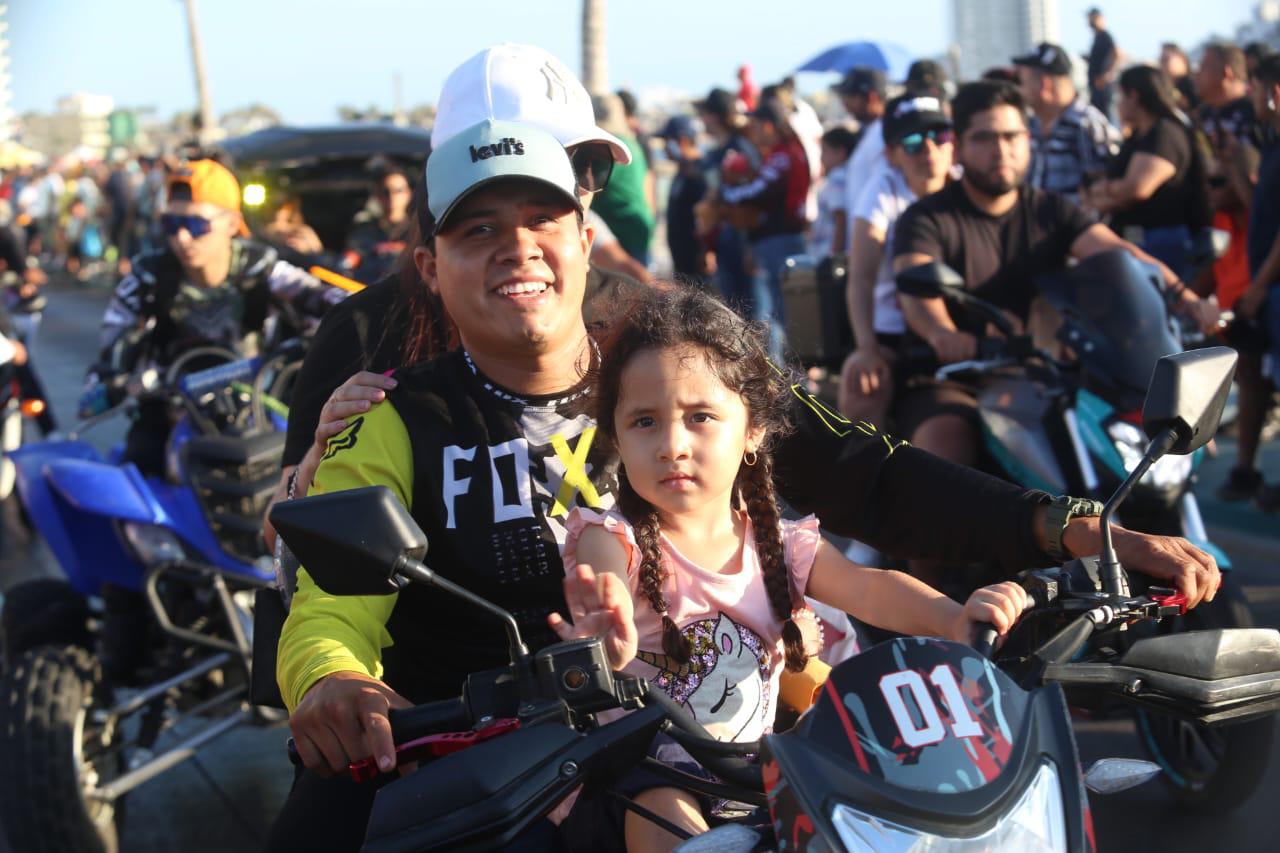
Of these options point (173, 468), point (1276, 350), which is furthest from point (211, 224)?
point (1276, 350)

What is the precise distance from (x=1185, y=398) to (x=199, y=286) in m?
4.38

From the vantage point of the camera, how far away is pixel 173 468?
16.5 ft

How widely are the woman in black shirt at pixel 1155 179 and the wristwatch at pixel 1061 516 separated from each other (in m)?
5.76

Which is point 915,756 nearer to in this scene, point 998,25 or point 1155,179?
point 1155,179

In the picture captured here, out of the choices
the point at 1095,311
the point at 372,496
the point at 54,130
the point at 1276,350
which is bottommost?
the point at 54,130

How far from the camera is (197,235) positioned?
5.62 metres

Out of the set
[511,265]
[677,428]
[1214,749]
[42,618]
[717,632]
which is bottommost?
[1214,749]

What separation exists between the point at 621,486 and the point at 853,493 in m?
0.57

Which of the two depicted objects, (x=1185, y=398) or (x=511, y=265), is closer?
(x=1185, y=398)

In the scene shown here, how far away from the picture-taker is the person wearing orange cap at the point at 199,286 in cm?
562

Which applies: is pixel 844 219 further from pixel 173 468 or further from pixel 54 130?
pixel 54 130

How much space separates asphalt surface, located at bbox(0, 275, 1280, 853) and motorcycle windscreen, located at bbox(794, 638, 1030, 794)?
8.47 ft

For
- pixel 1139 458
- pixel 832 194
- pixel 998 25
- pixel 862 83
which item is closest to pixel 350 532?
pixel 1139 458

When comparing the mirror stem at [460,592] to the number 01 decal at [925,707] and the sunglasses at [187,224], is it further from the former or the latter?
the sunglasses at [187,224]
